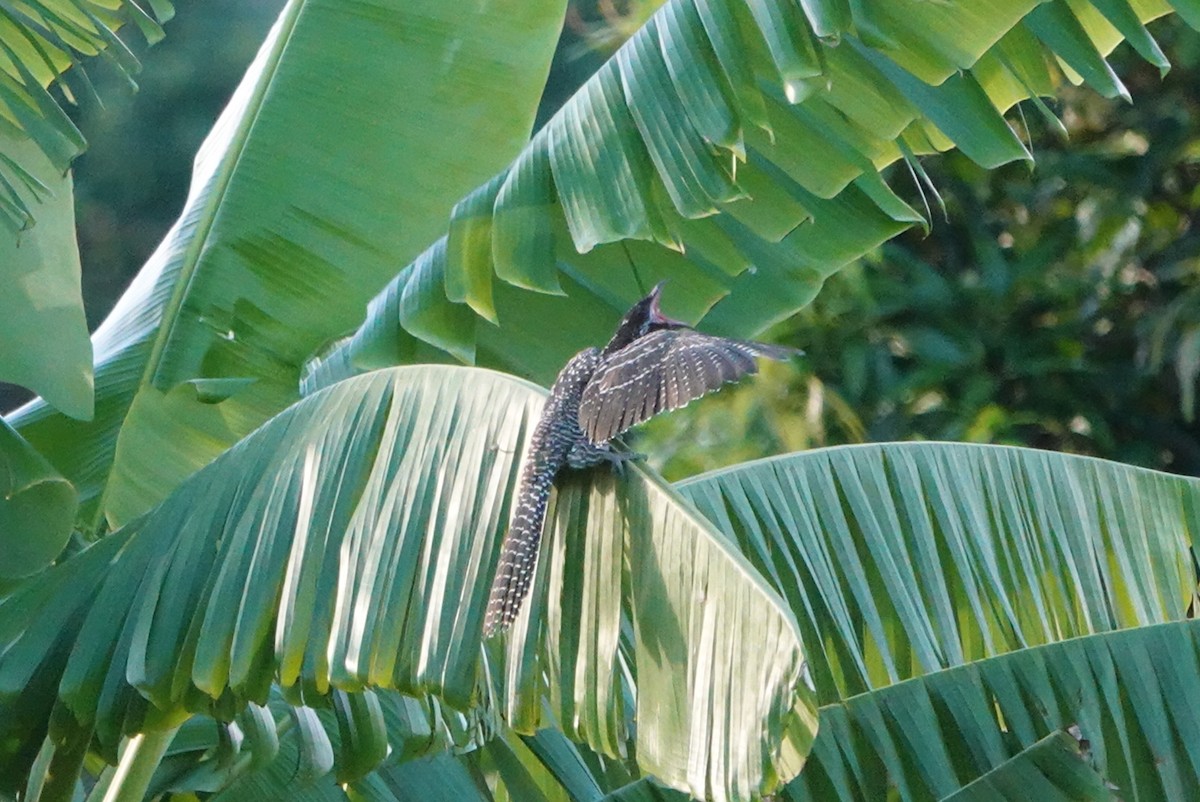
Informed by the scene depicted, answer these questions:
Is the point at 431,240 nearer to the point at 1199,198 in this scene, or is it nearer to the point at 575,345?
the point at 575,345

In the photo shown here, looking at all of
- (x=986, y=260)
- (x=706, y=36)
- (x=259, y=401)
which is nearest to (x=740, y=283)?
(x=706, y=36)

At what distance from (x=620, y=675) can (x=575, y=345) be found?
4.54 ft

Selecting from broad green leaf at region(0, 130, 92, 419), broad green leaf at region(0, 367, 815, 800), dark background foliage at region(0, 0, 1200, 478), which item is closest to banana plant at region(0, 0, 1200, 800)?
broad green leaf at region(0, 367, 815, 800)

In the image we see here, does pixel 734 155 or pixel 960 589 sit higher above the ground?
pixel 734 155

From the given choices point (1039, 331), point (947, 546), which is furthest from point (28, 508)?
point (1039, 331)

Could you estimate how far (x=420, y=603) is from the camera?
1.81m

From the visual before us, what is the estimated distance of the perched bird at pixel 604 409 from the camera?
1.78 meters

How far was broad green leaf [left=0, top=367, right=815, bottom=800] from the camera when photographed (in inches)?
62.4

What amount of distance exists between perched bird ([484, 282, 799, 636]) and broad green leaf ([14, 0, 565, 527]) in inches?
51.5

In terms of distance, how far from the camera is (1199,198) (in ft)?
15.4

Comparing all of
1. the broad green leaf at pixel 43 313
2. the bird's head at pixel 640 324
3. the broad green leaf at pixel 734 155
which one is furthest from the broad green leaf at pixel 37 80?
the bird's head at pixel 640 324

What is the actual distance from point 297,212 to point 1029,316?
269 centimetres

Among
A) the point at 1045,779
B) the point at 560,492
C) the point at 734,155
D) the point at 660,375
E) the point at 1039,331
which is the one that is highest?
the point at 1039,331

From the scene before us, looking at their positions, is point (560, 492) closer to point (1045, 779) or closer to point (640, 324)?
point (640, 324)
